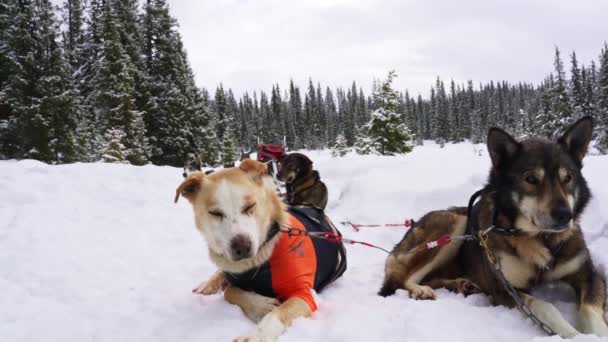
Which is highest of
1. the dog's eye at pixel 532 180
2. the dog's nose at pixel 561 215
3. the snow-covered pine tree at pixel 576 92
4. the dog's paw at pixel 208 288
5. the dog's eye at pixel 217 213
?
the snow-covered pine tree at pixel 576 92

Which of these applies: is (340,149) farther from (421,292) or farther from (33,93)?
(421,292)

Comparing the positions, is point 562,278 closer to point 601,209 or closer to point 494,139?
point 494,139

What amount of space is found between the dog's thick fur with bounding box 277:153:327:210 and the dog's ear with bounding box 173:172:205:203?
4.50 m

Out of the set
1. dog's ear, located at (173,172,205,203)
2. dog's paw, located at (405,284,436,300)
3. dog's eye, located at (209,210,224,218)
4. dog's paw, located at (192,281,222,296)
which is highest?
dog's ear, located at (173,172,205,203)

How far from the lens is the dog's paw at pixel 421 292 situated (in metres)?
3.35

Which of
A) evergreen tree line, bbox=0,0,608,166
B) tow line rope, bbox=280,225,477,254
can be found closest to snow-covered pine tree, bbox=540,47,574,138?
evergreen tree line, bbox=0,0,608,166

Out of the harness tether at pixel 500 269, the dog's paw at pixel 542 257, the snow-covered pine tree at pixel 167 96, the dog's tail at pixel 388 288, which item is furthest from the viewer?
the snow-covered pine tree at pixel 167 96

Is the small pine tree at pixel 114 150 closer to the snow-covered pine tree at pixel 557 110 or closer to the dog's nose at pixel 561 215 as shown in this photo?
the dog's nose at pixel 561 215

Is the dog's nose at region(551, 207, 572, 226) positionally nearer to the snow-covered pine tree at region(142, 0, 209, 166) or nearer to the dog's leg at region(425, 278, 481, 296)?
the dog's leg at region(425, 278, 481, 296)

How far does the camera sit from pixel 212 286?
3.68m

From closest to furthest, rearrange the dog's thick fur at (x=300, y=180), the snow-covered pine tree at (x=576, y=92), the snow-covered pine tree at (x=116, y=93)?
1. the dog's thick fur at (x=300, y=180)
2. the snow-covered pine tree at (x=116, y=93)
3. the snow-covered pine tree at (x=576, y=92)

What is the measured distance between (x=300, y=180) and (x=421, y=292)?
15.4 ft

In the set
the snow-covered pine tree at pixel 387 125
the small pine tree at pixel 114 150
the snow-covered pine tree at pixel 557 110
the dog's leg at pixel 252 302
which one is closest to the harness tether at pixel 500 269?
the dog's leg at pixel 252 302

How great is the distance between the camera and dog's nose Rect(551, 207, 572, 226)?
8.24 ft
